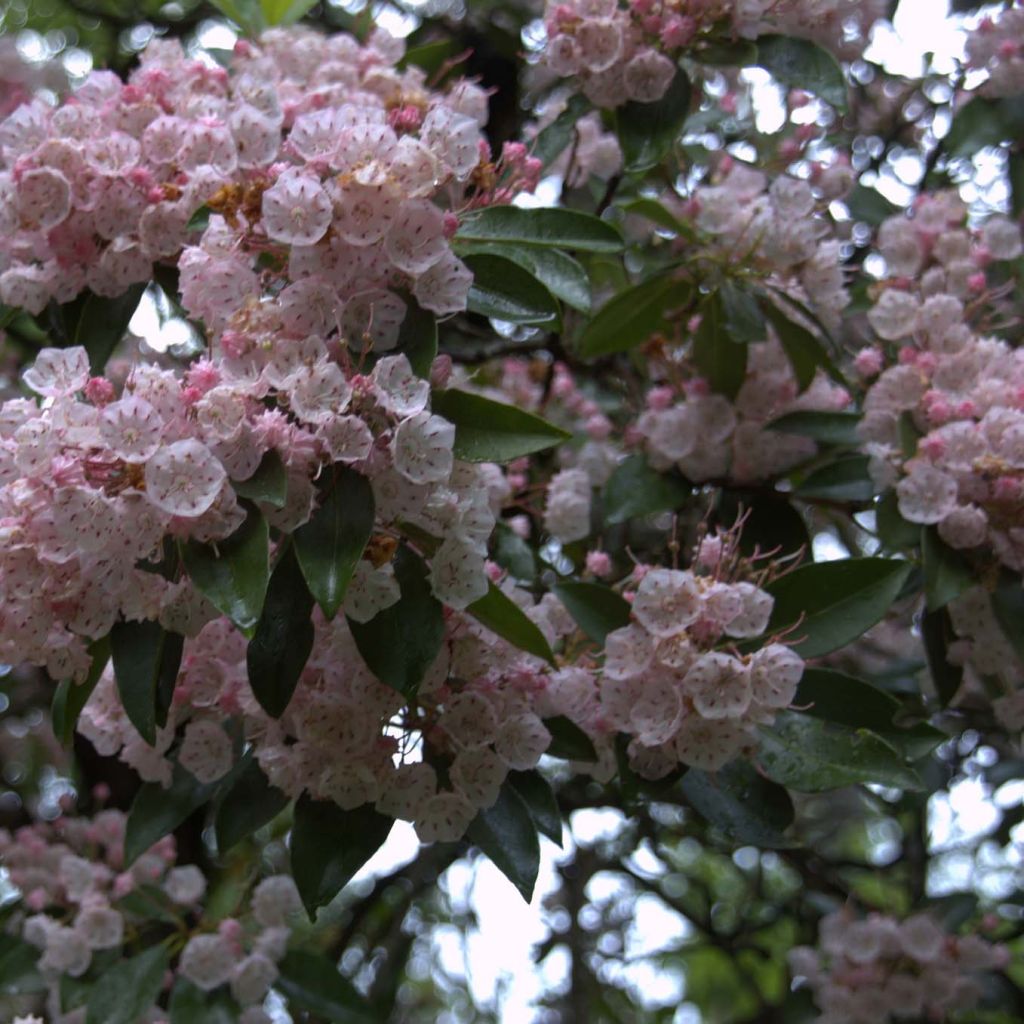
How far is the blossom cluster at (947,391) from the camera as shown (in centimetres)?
182

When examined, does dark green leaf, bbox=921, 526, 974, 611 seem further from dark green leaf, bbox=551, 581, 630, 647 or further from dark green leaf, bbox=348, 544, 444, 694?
dark green leaf, bbox=348, 544, 444, 694

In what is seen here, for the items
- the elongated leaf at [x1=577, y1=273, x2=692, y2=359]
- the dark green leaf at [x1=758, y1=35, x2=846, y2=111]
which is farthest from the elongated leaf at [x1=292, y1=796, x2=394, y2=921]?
the dark green leaf at [x1=758, y1=35, x2=846, y2=111]

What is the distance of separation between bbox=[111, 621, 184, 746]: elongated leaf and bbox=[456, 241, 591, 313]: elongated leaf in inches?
26.4

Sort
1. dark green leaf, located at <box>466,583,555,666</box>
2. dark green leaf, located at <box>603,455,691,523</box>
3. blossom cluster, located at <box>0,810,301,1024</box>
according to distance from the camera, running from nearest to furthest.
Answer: dark green leaf, located at <box>466,583,555,666</box>
blossom cluster, located at <box>0,810,301,1024</box>
dark green leaf, located at <box>603,455,691,523</box>

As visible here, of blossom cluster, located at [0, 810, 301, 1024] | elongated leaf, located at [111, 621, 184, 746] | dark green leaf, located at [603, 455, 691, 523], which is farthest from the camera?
dark green leaf, located at [603, 455, 691, 523]

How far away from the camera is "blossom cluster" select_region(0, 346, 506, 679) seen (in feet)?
4.14

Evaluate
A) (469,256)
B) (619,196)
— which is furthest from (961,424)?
(619,196)

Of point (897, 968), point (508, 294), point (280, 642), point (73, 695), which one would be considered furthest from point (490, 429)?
point (897, 968)

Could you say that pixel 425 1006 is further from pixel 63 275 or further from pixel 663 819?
pixel 63 275

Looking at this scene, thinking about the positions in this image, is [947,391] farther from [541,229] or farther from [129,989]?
[129,989]

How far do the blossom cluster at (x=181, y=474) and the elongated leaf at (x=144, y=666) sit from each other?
0.09ft

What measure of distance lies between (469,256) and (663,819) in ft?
6.27

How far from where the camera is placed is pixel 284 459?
4.31ft

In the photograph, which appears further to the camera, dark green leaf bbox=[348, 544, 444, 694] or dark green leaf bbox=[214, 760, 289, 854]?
dark green leaf bbox=[214, 760, 289, 854]
